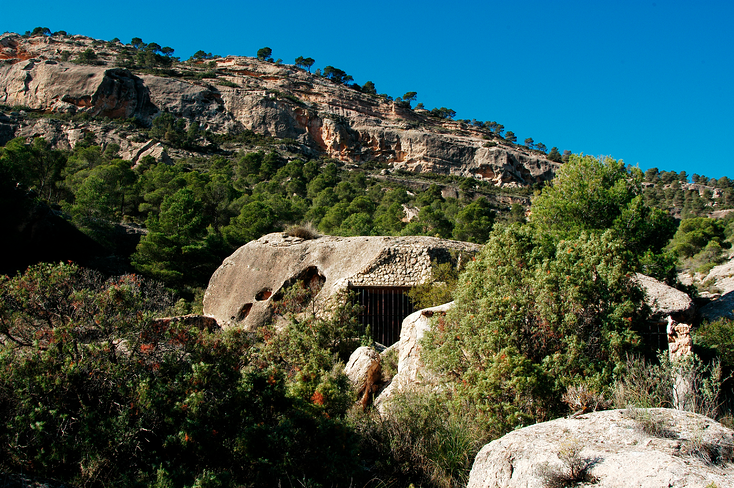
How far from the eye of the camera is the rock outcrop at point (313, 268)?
14.0 meters

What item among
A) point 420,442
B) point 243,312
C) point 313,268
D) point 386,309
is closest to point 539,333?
point 420,442

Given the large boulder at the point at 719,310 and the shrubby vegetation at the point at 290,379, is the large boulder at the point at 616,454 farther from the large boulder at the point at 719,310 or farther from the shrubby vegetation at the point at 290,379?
the large boulder at the point at 719,310

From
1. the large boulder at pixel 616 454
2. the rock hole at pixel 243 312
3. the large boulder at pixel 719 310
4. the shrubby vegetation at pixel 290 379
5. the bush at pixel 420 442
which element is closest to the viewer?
the large boulder at pixel 616 454

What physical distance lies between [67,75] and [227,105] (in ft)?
65.0

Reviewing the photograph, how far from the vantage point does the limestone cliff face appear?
6331cm

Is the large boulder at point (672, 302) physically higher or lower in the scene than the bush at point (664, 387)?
higher

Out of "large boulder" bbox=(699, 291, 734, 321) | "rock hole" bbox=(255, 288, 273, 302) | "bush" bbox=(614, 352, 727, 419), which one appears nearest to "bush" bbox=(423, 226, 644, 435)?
"bush" bbox=(614, 352, 727, 419)

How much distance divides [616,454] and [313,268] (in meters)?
11.8

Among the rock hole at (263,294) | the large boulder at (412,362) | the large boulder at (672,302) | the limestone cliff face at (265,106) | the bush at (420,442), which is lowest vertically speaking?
the bush at (420,442)

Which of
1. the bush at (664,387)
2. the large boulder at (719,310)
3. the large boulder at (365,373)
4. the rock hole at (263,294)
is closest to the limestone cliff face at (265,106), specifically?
the rock hole at (263,294)

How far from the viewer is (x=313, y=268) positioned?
15.4 meters

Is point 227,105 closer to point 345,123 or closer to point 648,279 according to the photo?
point 345,123

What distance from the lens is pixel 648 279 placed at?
12961 mm

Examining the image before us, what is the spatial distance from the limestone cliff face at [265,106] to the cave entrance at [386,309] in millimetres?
50645
